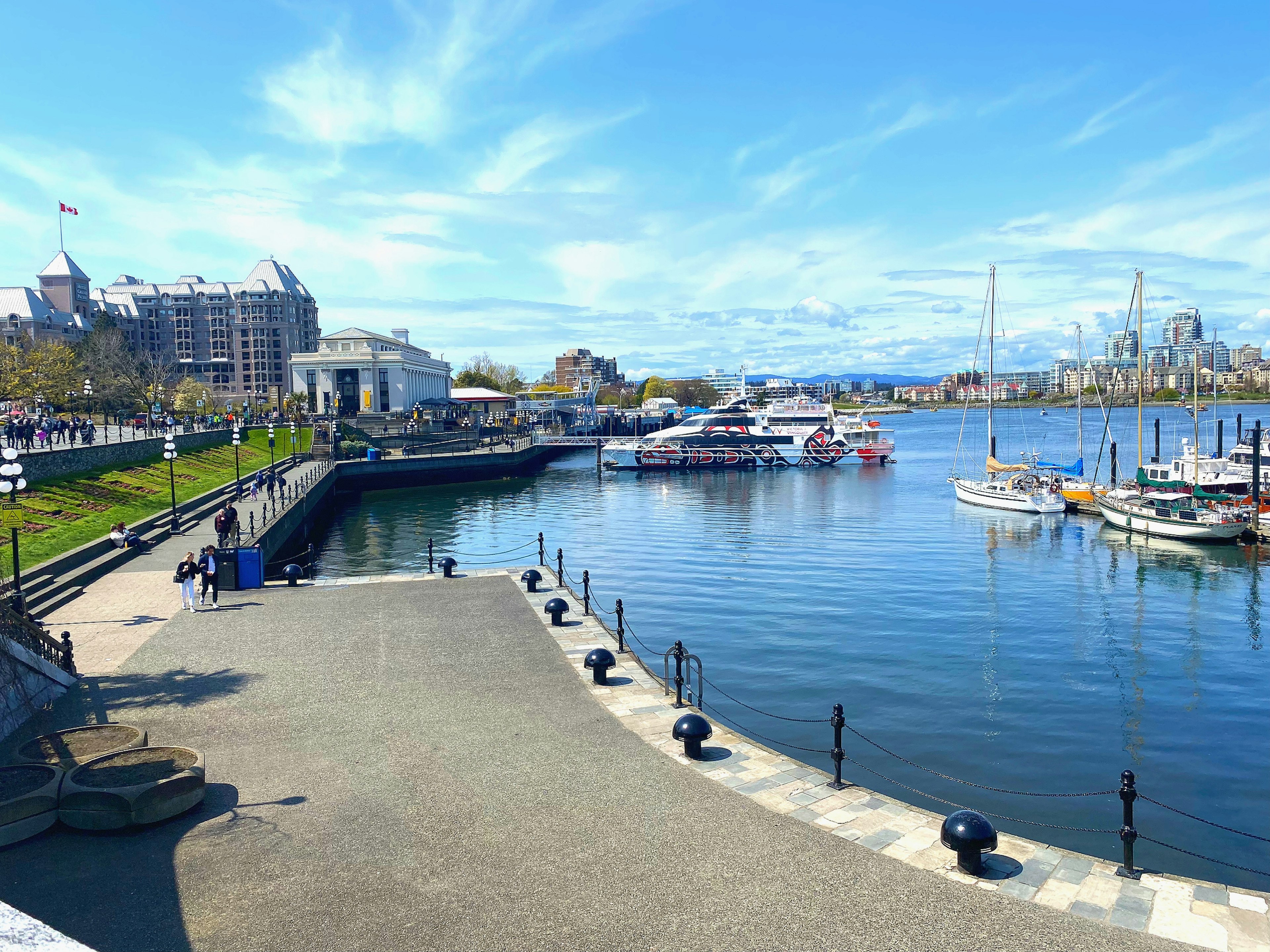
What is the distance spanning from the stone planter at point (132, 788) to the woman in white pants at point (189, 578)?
1185 cm

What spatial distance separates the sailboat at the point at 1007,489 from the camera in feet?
181

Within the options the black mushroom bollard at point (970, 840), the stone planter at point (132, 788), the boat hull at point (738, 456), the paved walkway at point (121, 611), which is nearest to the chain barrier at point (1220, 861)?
the black mushroom bollard at point (970, 840)

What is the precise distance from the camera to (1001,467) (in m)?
63.2

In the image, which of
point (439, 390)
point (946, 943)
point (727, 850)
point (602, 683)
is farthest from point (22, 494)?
point (439, 390)

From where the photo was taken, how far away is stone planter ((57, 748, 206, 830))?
9.28m

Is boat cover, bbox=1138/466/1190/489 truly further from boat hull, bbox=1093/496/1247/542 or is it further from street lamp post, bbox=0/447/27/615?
street lamp post, bbox=0/447/27/615

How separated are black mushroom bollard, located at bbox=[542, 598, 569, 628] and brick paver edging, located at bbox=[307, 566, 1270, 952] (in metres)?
6.19

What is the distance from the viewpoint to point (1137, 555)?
39969 mm

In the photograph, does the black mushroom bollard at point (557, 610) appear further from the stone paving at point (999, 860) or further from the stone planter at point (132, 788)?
the stone planter at point (132, 788)

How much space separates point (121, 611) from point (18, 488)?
4.03 meters

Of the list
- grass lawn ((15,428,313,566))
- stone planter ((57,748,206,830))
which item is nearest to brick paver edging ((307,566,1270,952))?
stone planter ((57,748,206,830))

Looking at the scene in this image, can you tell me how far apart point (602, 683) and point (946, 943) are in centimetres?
843

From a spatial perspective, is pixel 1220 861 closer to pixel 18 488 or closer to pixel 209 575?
pixel 209 575

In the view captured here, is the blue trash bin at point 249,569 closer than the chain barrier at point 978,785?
No
